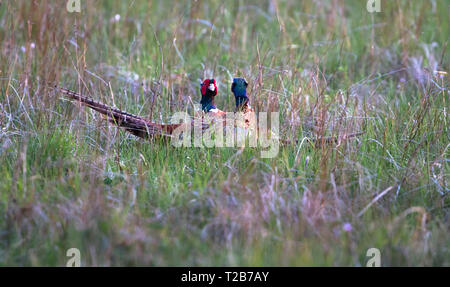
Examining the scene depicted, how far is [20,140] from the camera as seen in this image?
3.52 meters

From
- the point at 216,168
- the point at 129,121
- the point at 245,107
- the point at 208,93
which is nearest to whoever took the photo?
the point at 216,168

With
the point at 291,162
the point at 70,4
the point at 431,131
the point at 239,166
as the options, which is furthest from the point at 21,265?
the point at 431,131

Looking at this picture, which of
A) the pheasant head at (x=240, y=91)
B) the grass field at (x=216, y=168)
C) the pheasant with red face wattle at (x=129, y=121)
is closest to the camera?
the grass field at (x=216, y=168)

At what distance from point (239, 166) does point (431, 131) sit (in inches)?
56.9

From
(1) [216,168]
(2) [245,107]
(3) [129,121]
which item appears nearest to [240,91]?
(2) [245,107]

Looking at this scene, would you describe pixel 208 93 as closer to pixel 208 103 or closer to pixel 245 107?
pixel 208 103

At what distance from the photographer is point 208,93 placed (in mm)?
3854

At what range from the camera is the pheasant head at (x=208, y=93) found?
3.80m

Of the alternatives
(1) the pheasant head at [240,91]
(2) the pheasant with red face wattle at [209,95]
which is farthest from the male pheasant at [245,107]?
(2) the pheasant with red face wattle at [209,95]

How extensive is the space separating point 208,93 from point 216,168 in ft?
2.47

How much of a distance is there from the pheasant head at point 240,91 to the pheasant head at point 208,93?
151 millimetres

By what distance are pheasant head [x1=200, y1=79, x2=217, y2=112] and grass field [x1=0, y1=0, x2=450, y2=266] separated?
0.25m

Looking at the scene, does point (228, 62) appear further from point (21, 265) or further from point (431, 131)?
point (21, 265)

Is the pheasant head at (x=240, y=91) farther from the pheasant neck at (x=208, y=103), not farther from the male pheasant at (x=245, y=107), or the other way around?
the pheasant neck at (x=208, y=103)
